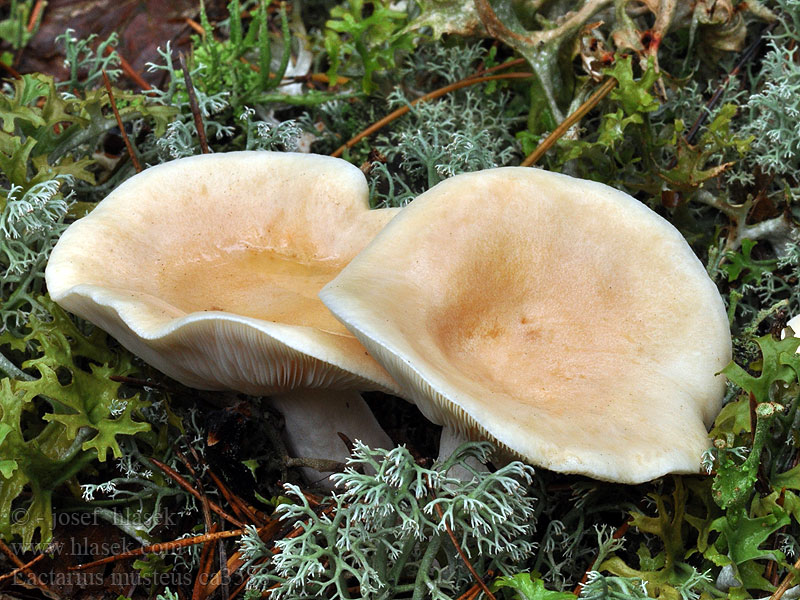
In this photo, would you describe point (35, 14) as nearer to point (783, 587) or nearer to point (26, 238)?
point (26, 238)

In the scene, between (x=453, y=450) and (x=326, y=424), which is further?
(x=326, y=424)

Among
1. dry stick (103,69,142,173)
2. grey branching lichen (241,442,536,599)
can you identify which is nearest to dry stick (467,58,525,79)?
dry stick (103,69,142,173)

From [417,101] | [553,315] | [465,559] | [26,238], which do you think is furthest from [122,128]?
[465,559]

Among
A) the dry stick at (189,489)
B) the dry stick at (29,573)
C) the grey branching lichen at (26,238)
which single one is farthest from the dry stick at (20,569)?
the grey branching lichen at (26,238)

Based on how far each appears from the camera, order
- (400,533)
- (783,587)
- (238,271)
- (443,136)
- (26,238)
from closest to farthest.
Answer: (783,587) → (400,533) → (238,271) → (26,238) → (443,136)

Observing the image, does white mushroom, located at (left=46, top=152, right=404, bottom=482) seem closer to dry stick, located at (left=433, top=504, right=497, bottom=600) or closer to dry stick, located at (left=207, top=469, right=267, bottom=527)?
dry stick, located at (left=207, top=469, right=267, bottom=527)

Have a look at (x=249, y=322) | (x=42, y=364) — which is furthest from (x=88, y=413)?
(x=249, y=322)

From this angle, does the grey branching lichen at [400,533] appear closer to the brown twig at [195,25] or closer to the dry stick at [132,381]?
the dry stick at [132,381]
